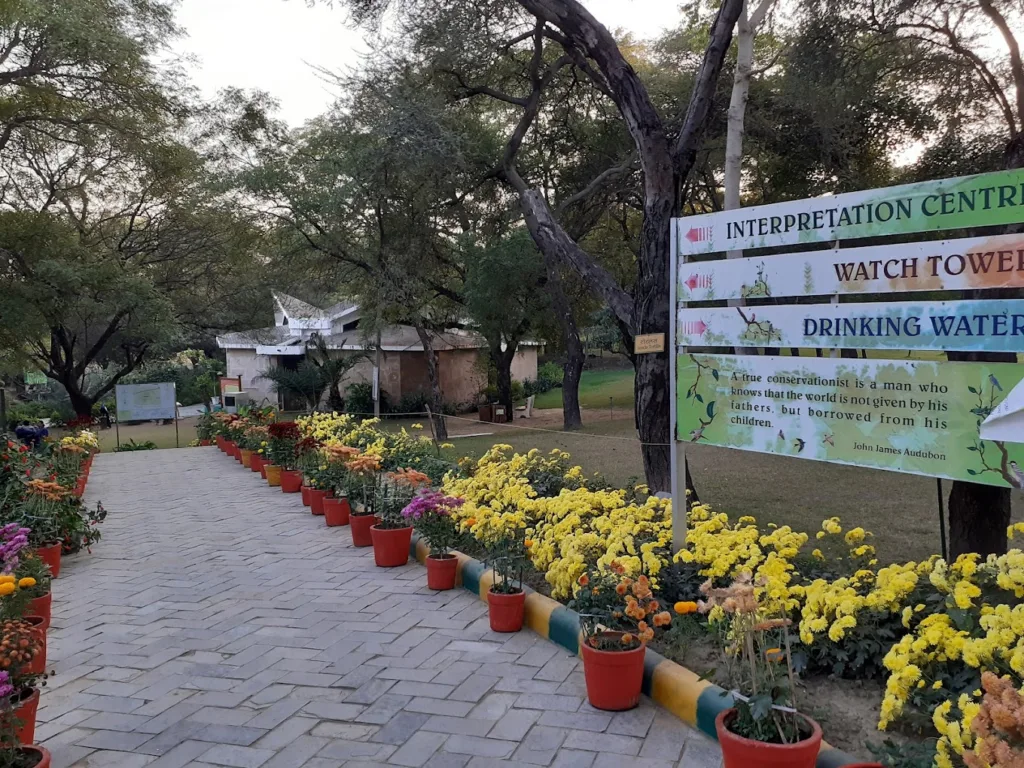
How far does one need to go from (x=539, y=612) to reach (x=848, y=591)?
1914 mm

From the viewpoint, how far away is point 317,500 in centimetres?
856

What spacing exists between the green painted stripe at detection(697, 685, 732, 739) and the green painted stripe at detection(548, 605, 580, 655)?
973mm

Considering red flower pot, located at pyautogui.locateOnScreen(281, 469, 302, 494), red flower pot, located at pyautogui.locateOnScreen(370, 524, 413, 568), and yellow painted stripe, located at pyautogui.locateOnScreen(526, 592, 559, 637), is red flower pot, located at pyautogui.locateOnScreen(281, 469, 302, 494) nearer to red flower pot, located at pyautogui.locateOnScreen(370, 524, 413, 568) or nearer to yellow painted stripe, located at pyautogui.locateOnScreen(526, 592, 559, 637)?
red flower pot, located at pyautogui.locateOnScreen(370, 524, 413, 568)

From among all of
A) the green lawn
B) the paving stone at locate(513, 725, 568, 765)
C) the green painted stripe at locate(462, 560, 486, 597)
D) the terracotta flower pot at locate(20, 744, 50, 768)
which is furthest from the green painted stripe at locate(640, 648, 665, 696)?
the green lawn

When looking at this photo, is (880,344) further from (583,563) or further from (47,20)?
(47,20)

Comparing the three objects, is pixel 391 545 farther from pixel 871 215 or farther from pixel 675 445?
pixel 871 215

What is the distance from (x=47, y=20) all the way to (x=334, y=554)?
10.1 meters

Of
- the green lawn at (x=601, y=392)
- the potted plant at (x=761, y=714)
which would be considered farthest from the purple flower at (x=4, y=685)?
the green lawn at (x=601, y=392)

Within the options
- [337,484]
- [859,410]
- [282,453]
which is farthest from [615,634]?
[282,453]

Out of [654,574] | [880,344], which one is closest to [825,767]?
[654,574]

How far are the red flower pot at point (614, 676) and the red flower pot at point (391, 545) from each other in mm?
2944

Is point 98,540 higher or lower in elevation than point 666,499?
lower

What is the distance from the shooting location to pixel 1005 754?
183 cm

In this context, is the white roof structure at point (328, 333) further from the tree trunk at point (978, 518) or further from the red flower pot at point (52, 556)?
the tree trunk at point (978, 518)
